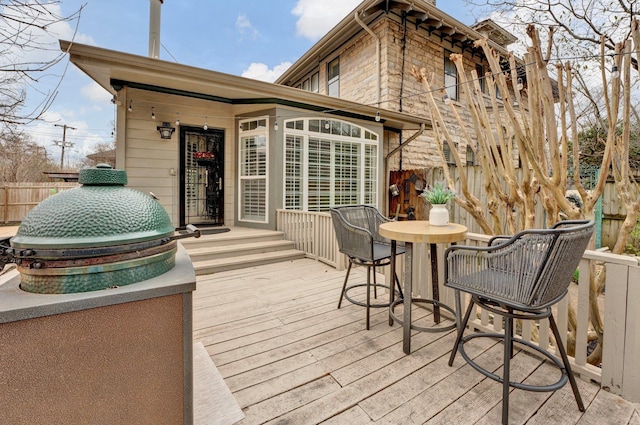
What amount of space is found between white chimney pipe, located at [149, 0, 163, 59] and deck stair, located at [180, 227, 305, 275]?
3667 millimetres

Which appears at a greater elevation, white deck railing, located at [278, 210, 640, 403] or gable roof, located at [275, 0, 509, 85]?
gable roof, located at [275, 0, 509, 85]

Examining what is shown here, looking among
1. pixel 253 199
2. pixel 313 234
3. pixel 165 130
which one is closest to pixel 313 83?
pixel 253 199

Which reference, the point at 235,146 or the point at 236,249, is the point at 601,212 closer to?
the point at 236,249

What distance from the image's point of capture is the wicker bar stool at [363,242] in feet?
8.61

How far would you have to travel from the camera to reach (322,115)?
20.8 feet

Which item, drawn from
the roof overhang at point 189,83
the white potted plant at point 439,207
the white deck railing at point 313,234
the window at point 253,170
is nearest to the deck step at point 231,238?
the white deck railing at point 313,234

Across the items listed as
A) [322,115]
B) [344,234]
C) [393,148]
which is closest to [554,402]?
[344,234]

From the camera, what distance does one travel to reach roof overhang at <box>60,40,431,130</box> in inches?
152

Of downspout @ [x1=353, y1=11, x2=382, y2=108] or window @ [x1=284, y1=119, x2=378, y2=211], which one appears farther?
downspout @ [x1=353, y1=11, x2=382, y2=108]

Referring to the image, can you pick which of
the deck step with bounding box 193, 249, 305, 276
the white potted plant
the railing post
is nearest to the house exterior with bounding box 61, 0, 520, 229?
the deck step with bounding box 193, 249, 305, 276

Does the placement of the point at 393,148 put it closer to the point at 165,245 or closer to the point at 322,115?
the point at 322,115

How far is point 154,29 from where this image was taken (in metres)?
5.76

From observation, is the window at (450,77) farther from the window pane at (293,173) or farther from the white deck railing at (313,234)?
the white deck railing at (313,234)

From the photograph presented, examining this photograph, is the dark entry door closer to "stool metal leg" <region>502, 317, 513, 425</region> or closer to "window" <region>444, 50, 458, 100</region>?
"stool metal leg" <region>502, 317, 513, 425</region>
